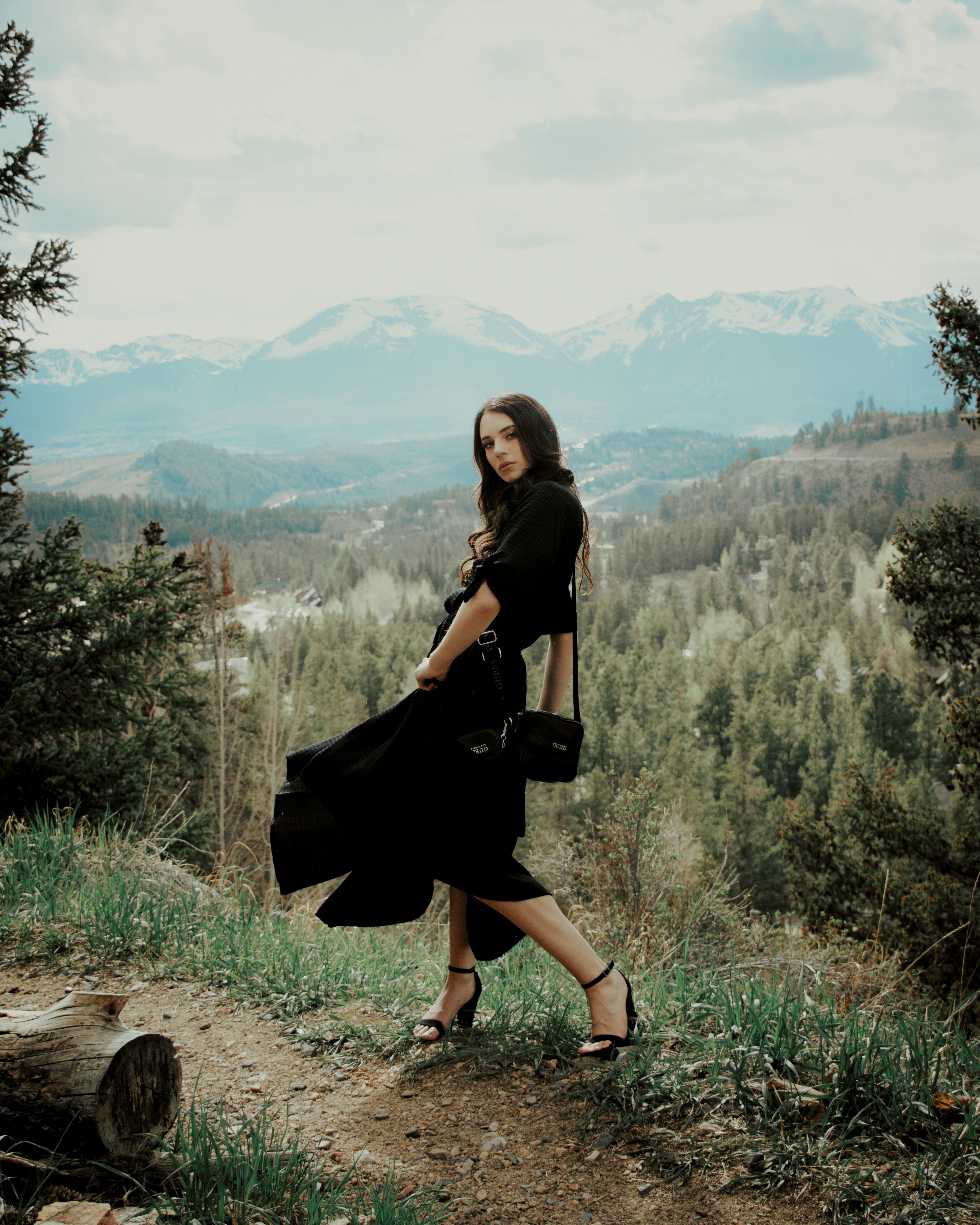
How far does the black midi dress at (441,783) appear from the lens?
2477mm

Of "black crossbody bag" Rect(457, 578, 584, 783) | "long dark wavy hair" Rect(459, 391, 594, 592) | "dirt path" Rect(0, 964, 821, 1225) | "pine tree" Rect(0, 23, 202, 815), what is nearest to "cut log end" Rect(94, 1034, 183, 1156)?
"dirt path" Rect(0, 964, 821, 1225)

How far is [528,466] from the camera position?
2.63m

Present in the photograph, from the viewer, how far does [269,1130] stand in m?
2.44

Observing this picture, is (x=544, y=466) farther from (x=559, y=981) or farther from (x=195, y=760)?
(x=195, y=760)

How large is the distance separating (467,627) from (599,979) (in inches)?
44.6

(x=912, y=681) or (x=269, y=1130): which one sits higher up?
(x=269, y=1130)

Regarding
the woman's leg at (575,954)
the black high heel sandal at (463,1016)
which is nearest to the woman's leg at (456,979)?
the black high heel sandal at (463,1016)

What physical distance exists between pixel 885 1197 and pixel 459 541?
475 ft

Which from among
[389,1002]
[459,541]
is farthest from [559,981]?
[459,541]

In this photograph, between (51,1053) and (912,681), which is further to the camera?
(912,681)

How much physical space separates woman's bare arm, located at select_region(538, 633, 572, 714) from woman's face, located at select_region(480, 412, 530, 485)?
53 centimetres

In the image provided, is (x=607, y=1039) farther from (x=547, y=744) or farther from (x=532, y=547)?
(x=532, y=547)

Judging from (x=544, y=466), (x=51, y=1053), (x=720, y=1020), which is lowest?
(x=720, y=1020)

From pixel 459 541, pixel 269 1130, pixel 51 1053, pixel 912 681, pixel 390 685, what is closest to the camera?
pixel 51 1053
